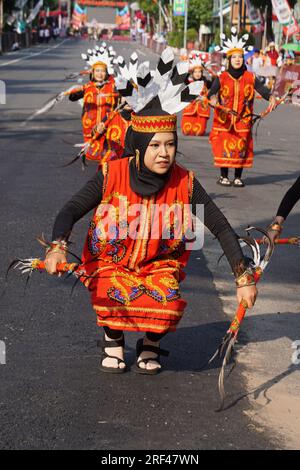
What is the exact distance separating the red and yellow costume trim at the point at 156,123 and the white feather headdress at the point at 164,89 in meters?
0.08

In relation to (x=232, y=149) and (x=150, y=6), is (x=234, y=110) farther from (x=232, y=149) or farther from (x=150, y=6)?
(x=150, y=6)

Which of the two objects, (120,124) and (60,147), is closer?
(120,124)

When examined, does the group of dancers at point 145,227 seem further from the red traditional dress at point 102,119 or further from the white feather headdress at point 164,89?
the red traditional dress at point 102,119

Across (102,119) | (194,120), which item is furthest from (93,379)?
(194,120)

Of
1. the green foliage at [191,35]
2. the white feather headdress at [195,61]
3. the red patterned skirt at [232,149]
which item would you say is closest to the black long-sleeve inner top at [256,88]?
the red patterned skirt at [232,149]

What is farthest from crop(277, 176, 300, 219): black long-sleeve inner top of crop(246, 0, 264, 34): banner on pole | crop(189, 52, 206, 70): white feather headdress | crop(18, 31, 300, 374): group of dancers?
crop(246, 0, 264, 34): banner on pole

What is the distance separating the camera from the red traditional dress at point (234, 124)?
1364 centimetres

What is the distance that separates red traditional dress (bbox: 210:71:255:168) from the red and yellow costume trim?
8292 millimetres

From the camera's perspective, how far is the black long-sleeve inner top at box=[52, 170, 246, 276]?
5.34m

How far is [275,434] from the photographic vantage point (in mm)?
4828

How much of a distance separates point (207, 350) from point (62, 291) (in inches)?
67.6

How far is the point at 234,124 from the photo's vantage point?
1398cm

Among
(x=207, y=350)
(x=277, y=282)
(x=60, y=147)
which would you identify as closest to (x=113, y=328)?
(x=207, y=350)
